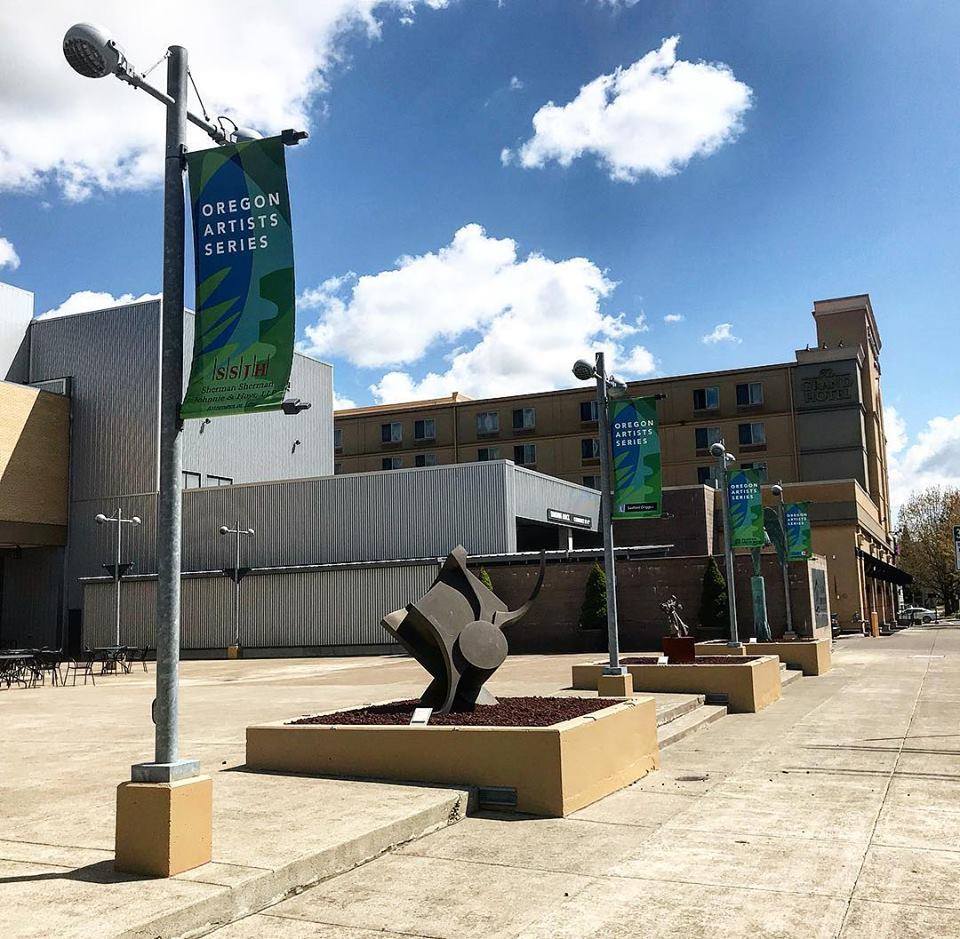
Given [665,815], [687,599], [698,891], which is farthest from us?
[687,599]

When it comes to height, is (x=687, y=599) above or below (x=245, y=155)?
below

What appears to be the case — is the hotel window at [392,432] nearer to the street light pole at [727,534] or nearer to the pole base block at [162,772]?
the street light pole at [727,534]

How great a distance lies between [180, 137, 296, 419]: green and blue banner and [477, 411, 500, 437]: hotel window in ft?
229

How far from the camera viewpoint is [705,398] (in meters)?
71.4

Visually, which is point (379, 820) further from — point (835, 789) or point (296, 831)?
point (835, 789)

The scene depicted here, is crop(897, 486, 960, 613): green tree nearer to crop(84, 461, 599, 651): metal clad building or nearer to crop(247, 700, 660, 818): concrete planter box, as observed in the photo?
crop(84, 461, 599, 651): metal clad building

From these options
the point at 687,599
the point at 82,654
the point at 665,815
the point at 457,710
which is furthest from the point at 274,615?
the point at 665,815

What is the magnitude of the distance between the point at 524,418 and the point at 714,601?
40.4 meters

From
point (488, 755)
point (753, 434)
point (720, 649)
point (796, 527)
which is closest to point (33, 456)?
point (796, 527)

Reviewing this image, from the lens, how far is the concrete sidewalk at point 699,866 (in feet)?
18.9

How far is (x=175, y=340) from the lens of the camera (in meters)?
6.91

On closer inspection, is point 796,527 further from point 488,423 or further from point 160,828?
point 488,423

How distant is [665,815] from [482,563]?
31.4 m

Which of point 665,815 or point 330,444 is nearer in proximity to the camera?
point 665,815
